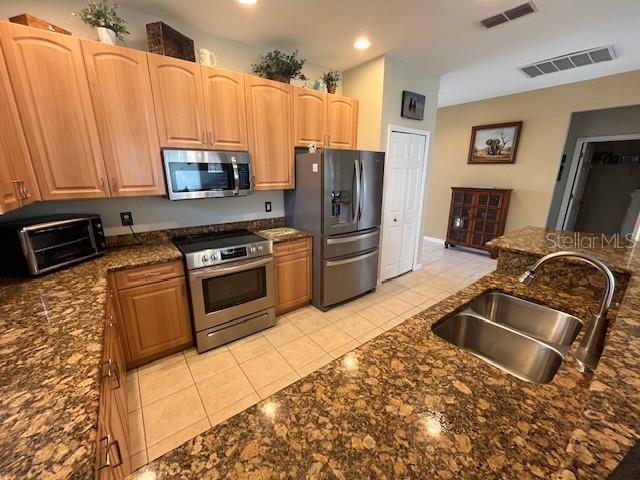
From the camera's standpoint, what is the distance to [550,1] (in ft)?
6.38

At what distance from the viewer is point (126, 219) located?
2.25 metres

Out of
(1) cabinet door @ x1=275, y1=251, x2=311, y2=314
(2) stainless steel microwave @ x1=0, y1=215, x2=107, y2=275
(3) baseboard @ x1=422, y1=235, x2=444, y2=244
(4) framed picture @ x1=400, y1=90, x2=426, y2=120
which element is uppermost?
(4) framed picture @ x1=400, y1=90, x2=426, y2=120

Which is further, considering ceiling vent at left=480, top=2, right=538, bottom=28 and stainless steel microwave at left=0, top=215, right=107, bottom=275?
ceiling vent at left=480, top=2, right=538, bottom=28

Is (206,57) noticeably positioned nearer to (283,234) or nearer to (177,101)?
(177,101)

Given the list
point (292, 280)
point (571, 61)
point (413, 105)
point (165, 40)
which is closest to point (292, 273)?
point (292, 280)

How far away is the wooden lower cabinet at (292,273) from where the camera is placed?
2.67 meters

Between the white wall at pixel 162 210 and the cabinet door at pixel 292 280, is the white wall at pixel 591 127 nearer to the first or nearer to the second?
the cabinet door at pixel 292 280

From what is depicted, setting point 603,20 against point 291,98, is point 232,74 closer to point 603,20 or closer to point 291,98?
point 291,98

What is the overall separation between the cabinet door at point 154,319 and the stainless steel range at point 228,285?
0.11 metres

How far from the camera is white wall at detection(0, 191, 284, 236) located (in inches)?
79.0

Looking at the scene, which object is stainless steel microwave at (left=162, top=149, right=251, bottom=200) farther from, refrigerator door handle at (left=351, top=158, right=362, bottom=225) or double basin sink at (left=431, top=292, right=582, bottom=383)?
double basin sink at (left=431, top=292, right=582, bottom=383)

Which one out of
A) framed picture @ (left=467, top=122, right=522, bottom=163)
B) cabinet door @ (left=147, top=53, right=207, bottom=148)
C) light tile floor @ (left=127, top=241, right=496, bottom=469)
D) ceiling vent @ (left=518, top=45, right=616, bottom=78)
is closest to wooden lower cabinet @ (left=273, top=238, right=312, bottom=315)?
light tile floor @ (left=127, top=241, right=496, bottom=469)

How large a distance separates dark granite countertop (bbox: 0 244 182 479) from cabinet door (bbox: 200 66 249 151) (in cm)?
143

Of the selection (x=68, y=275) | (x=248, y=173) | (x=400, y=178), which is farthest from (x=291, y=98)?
(x=68, y=275)
